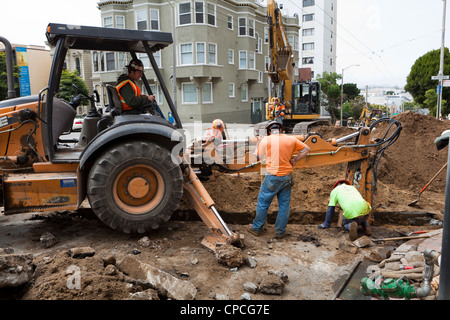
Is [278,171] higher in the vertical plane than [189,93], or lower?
lower

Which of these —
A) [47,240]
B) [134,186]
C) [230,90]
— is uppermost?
[230,90]

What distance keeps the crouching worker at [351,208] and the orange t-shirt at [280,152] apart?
93 centimetres

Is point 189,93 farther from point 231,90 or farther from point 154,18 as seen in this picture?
point 154,18

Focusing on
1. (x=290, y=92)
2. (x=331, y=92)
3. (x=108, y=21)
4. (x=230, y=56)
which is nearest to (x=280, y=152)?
(x=290, y=92)

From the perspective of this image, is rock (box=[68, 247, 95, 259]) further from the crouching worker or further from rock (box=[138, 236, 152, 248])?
the crouching worker

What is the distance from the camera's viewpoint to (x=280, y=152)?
5340 millimetres

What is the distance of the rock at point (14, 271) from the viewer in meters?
2.97

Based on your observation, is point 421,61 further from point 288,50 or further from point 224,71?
point 288,50

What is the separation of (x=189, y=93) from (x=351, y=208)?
2236 centimetres

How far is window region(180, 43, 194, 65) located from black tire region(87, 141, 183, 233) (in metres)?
22.1

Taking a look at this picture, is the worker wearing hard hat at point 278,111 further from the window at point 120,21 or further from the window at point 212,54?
the window at point 120,21

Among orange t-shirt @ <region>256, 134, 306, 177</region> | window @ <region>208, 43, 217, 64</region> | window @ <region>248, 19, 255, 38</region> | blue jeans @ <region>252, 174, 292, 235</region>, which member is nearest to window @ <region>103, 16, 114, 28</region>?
window @ <region>208, 43, 217, 64</region>

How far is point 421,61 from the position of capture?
34.3 m
